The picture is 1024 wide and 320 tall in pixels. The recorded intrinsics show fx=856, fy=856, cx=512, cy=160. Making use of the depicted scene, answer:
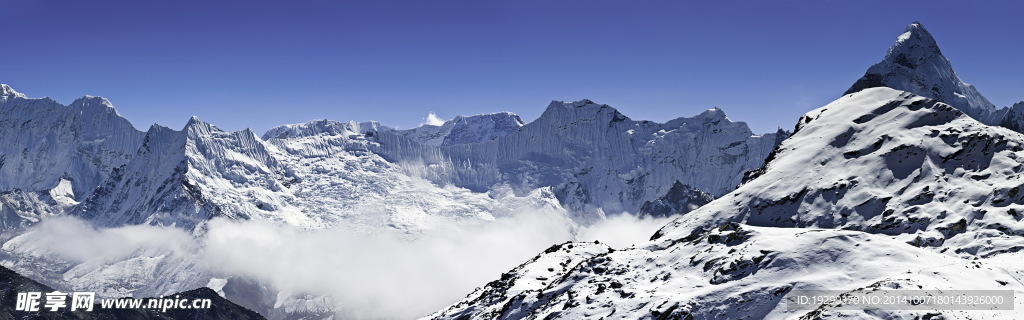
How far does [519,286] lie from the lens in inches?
5413

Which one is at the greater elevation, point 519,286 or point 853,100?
point 853,100

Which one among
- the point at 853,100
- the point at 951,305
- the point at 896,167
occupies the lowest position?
the point at 951,305

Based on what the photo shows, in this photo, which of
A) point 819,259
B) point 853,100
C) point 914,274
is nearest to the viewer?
point 914,274

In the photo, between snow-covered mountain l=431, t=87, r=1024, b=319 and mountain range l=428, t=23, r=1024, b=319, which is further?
snow-covered mountain l=431, t=87, r=1024, b=319

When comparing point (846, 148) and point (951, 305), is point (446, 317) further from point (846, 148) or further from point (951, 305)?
point (951, 305)

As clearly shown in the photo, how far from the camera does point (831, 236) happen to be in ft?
319

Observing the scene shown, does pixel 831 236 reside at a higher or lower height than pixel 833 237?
higher

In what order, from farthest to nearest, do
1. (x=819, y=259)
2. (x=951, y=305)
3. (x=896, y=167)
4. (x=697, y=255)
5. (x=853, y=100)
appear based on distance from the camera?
(x=853, y=100)
(x=896, y=167)
(x=697, y=255)
(x=819, y=259)
(x=951, y=305)

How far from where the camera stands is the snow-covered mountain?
9038 cm

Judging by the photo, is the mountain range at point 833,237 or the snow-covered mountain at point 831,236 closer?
the mountain range at point 833,237

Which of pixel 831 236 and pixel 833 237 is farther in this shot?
pixel 831 236

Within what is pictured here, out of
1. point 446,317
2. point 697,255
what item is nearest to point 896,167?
point 697,255

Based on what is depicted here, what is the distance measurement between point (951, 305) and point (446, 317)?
8425 cm

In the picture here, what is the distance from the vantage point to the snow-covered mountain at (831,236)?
90375mm
